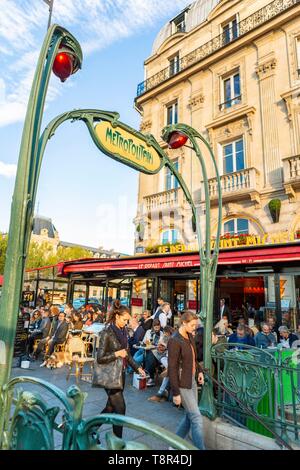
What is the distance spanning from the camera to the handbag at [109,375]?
3.21 metres

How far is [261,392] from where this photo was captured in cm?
314

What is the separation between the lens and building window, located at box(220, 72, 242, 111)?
13.6 meters

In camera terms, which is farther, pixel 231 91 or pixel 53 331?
pixel 231 91

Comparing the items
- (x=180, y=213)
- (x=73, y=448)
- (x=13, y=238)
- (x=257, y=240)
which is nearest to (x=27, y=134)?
(x=13, y=238)

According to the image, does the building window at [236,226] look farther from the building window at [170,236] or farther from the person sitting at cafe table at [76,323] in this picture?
the person sitting at cafe table at [76,323]

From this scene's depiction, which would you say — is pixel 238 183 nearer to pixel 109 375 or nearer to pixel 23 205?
pixel 109 375

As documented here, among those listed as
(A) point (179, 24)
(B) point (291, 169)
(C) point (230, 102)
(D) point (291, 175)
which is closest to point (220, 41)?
(C) point (230, 102)

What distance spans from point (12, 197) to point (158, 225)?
505 inches

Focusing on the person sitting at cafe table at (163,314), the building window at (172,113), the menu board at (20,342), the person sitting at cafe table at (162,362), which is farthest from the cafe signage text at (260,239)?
the building window at (172,113)

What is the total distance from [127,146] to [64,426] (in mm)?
2634

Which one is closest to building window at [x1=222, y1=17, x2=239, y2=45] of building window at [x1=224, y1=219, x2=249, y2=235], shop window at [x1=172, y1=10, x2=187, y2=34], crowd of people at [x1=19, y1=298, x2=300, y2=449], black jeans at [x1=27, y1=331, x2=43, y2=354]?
shop window at [x1=172, y1=10, x2=187, y2=34]

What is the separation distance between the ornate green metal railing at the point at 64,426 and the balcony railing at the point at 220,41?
15.5 metres

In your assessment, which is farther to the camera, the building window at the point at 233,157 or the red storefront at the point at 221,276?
the building window at the point at 233,157

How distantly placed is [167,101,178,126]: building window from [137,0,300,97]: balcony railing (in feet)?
4.83
